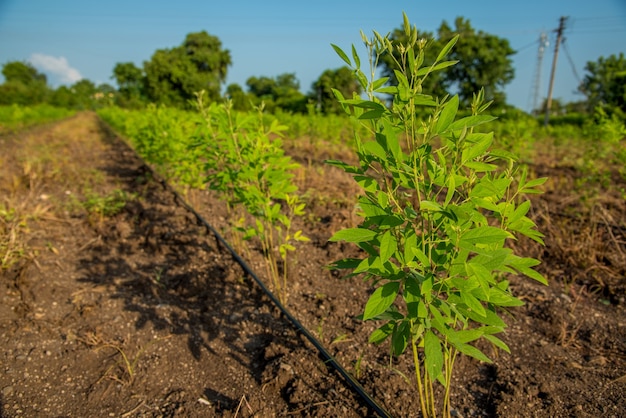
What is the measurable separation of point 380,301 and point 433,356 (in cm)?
24

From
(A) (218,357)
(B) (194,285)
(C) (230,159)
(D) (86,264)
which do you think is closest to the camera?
(A) (218,357)

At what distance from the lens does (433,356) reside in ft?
4.26

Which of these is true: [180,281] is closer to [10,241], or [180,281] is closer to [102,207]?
[10,241]

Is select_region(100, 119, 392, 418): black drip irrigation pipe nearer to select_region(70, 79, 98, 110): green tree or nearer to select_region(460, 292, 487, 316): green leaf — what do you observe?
select_region(460, 292, 487, 316): green leaf

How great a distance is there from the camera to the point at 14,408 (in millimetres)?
2131

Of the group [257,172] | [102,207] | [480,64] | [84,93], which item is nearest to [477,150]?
[257,172]

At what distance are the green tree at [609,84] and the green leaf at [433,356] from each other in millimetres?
6322

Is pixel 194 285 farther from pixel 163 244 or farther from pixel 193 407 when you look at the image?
pixel 193 407

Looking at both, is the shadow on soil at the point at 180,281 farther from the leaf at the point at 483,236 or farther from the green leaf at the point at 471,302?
the leaf at the point at 483,236

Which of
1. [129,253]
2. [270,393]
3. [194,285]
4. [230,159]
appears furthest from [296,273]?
[129,253]

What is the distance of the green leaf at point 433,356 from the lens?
1.28 metres

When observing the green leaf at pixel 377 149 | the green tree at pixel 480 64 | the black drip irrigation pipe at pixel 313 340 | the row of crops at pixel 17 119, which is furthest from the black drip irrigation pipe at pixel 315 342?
the green tree at pixel 480 64

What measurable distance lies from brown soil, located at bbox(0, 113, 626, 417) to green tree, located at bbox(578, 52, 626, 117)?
14.5 ft

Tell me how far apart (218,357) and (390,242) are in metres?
1.78
